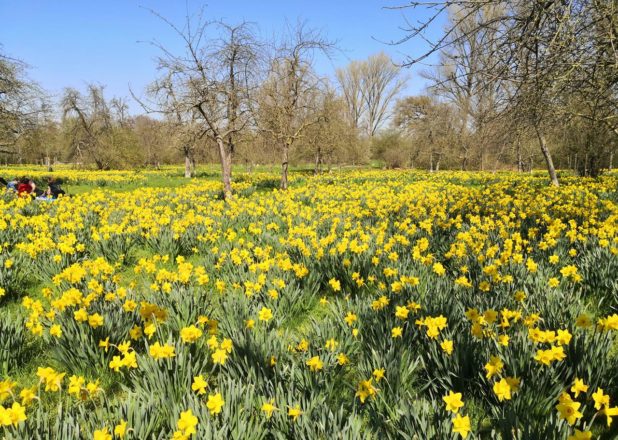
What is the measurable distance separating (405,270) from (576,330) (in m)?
1.65

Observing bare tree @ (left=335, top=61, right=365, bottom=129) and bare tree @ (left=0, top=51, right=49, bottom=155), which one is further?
bare tree @ (left=335, top=61, right=365, bottom=129)

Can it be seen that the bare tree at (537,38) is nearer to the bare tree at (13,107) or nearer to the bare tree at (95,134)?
the bare tree at (13,107)

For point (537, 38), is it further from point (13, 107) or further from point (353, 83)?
point (353, 83)

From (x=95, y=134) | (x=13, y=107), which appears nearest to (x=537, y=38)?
(x=13, y=107)

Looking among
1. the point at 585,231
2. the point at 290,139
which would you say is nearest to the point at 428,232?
the point at 585,231

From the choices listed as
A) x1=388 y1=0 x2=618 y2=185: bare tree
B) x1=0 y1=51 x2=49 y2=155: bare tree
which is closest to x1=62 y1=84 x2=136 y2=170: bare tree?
x1=0 y1=51 x2=49 y2=155: bare tree

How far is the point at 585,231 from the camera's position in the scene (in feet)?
16.2

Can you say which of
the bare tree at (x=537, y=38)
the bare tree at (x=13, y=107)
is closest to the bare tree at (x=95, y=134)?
the bare tree at (x=13, y=107)

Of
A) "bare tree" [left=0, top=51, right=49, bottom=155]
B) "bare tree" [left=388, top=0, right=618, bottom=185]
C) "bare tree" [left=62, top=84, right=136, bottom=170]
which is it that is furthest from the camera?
"bare tree" [left=62, top=84, right=136, bottom=170]

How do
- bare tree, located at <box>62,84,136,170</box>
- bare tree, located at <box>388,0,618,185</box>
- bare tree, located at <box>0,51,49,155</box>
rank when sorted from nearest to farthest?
bare tree, located at <box>388,0,618,185</box> → bare tree, located at <box>0,51,49,155</box> → bare tree, located at <box>62,84,136,170</box>

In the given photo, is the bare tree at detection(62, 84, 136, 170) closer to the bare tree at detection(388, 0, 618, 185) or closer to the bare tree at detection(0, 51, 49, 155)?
the bare tree at detection(0, 51, 49, 155)

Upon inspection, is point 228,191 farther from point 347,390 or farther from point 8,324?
point 347,390

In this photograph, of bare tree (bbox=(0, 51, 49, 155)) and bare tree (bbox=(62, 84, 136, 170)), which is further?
bare tree (bbox=(62, 84, 136, 170))

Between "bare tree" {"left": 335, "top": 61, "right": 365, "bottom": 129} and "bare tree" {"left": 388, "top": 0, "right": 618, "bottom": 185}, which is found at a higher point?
"bare tree" {"left": 335, "top": 61, "right": 365, "bottom": 129}
